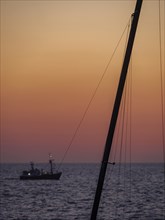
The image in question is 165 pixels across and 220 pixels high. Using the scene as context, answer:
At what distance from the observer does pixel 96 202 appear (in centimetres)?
1053

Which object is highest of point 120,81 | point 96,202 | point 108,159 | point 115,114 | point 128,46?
point 128,46

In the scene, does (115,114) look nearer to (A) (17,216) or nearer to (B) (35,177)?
(A) (17,216)

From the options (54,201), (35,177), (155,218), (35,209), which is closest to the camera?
(155,218)

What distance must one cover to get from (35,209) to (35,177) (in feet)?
208

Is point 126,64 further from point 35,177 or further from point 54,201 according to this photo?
point 35,177

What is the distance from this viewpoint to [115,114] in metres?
10.8

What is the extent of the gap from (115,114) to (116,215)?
44.7 meters

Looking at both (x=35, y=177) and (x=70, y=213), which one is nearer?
(x=70, y=213)

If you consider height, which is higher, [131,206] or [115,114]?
[115,114]

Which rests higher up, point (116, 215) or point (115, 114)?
point (115, 114)

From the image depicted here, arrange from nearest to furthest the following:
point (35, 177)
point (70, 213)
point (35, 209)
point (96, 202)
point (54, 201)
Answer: point (96, 202) < point (70, 213) < point (35, 209) < point (54, 201) < point (35, 177)

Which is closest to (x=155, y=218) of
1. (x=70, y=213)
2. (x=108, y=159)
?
(x=70, y=213)

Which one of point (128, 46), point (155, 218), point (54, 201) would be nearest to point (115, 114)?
point (128, 46)

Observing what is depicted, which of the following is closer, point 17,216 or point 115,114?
point 115,114
